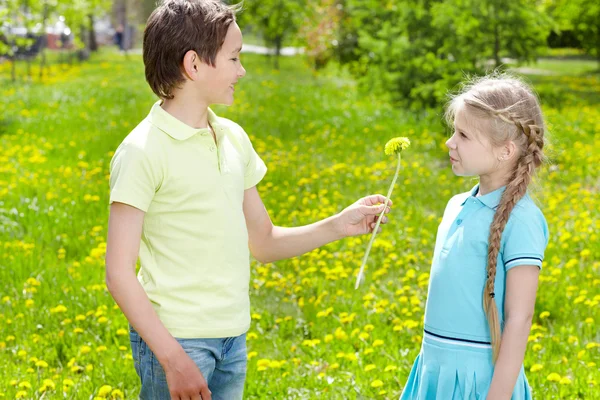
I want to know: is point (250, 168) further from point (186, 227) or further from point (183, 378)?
point (183, 378)

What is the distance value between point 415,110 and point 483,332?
27.8 ft

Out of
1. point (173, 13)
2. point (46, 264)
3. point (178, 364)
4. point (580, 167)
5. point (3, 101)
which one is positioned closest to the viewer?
point (178, 364)

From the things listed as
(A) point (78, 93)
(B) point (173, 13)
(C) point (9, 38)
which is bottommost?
(A) point (78, 93)

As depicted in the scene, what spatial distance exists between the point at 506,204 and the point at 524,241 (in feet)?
0.37

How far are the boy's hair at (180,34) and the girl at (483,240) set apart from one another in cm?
72

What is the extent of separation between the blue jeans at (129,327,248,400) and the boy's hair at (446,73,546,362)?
70 centimetres

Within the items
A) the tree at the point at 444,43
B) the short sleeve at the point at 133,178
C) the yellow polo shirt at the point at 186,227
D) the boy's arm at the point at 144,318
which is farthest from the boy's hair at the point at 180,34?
the tree at the point at 444,43

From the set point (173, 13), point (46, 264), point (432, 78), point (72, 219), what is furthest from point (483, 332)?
point (432, 78)

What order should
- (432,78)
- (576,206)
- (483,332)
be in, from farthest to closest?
(432,78) → (576,206) → (483,332)

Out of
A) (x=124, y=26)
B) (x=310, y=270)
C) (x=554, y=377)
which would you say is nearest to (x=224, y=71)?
(x=554, y=377)

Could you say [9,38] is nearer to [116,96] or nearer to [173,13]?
[116,96]

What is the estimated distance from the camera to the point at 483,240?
6.99 feet

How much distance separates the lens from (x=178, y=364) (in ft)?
5.87

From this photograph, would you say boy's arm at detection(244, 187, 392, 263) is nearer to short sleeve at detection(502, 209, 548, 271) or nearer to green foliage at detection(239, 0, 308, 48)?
short sleeve at detection(502, 209, 548, 271)
